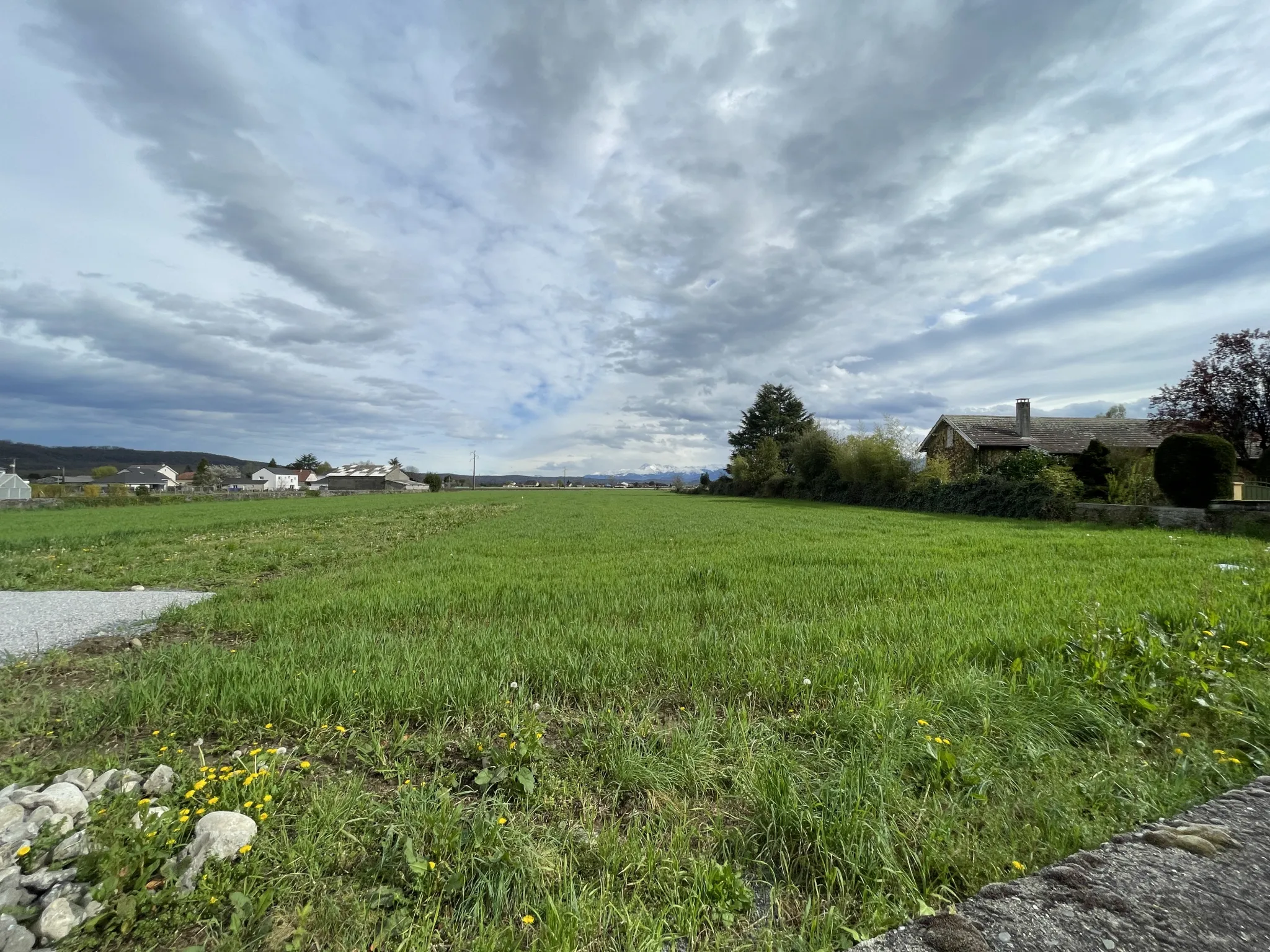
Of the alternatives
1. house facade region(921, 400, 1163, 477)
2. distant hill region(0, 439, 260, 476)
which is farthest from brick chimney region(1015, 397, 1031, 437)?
distant hill region(0, 439, 260, 476)

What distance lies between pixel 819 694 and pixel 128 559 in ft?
46.3

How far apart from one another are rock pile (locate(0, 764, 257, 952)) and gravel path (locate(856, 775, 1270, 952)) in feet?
7.69

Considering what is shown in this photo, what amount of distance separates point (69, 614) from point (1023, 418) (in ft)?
137

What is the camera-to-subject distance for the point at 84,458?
5738 inches

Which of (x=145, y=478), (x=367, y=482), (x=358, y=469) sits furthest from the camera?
(x=358, y=469)

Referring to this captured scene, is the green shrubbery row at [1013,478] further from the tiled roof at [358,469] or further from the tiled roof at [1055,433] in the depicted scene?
the tiled roof at [358,469]

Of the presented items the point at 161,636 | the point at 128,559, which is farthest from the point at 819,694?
the point at 128,559

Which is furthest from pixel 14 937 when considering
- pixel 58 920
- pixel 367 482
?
pixel 367 482

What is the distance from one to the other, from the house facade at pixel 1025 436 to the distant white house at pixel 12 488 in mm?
82612

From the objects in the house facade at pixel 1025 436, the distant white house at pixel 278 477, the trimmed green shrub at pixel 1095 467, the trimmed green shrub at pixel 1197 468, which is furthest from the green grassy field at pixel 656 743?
the distant white house at pixel 278 477

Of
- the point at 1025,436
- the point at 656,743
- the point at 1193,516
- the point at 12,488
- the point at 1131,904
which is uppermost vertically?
the point at 1025,436

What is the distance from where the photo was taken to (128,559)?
11000 millimetres

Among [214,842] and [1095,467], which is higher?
[1095,467]

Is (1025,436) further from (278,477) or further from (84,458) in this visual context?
(84,458)
